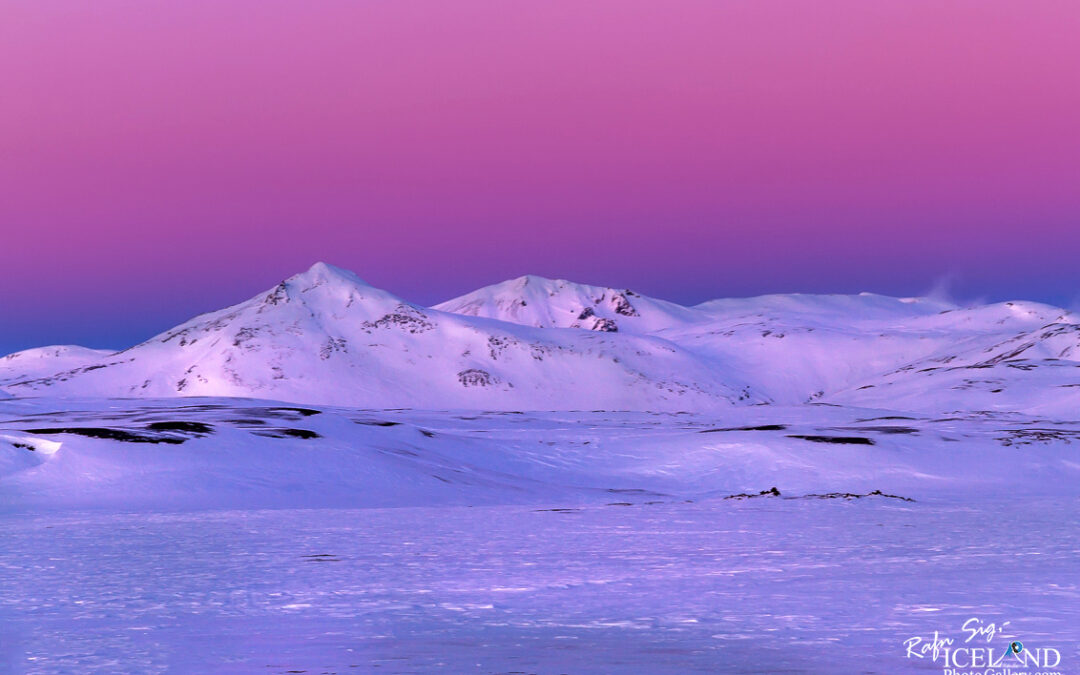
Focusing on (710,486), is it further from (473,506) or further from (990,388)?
(990,388)

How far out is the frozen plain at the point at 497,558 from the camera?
48.5ft

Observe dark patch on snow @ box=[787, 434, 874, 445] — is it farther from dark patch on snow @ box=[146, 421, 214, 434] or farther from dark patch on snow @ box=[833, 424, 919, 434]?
dark patch on snow @ box=[146, 421, 214, 434]

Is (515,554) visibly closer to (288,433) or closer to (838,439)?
(288,433)

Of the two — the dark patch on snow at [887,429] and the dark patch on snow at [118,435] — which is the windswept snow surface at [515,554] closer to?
the dark patch on snow at [118,435]

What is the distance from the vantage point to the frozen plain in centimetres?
1478

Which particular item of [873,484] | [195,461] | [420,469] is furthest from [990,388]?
[195,461]

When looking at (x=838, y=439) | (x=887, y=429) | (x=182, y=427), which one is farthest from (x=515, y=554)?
(x=887, y=429)

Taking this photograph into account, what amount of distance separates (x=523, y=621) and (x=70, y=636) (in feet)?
18.6

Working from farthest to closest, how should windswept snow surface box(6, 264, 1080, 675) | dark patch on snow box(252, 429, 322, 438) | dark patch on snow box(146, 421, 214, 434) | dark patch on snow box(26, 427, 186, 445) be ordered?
dark patch on snow box(252, 429, 322, 438), dark patch on snow box(146, 421, 214, 434), dark patch on snow box(26, 427, 186, 445), windswept snow surface box(6, 264, 1080, 675)

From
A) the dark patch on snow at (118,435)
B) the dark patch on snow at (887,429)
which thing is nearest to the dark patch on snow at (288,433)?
the dark patch on snow at (118,435)

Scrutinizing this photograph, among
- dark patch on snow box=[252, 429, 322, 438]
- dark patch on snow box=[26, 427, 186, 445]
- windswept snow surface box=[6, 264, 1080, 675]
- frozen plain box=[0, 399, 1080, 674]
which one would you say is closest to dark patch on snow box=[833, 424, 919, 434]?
windswept snow surface box=[6, 264, 1080, 675]

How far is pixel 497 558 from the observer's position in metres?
24.5

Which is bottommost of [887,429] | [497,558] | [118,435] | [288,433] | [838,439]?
[497,558]

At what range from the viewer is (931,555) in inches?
968
